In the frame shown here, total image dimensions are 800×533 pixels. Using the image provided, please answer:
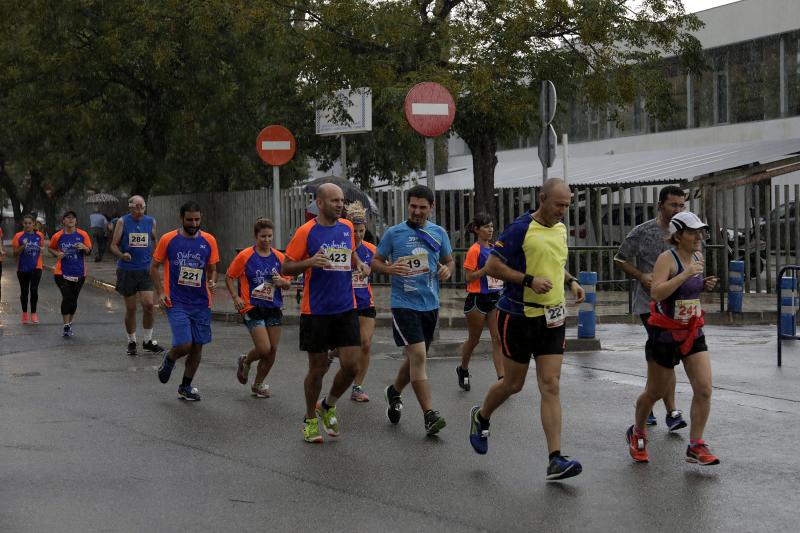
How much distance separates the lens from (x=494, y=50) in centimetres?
2161

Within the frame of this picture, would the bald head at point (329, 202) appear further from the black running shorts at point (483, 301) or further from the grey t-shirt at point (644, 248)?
the black running shorts at point (483, 301)

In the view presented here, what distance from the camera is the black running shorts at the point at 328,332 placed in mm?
8719

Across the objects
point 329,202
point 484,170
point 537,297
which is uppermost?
point 484,170

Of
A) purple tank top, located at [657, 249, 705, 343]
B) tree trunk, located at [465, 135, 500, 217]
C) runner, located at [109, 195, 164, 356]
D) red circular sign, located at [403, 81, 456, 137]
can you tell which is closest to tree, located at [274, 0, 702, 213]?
tree trunk, located at [465, 135, 500, 217]

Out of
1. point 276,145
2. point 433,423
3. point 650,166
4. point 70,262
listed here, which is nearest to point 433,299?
point 433,423

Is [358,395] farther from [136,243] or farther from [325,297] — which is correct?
[136,243]

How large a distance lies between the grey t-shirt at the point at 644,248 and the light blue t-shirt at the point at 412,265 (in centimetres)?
137

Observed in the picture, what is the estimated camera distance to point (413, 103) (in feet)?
47.8

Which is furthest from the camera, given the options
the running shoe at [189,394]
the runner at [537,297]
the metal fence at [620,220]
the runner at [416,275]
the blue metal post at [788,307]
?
the metal fence at [620,220]

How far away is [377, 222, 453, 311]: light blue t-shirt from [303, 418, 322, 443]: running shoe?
3.50ft

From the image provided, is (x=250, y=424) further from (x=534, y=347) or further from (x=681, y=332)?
(x=681, y=332)

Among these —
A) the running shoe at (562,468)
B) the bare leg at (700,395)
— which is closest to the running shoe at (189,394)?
the running shoe at (562,468)

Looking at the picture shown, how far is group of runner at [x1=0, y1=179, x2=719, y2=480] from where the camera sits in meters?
7.62

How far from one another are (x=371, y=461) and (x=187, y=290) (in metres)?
3.63
